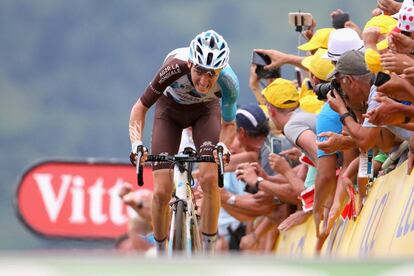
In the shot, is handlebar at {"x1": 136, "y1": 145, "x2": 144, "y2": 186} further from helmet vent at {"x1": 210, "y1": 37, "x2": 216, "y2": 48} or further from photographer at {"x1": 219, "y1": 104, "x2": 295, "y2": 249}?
photographer at {"x1": 219, "y1": 104, "x2": 295, "y2": 249}

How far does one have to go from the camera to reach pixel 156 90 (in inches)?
364

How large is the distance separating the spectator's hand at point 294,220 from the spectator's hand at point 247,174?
1.57ft

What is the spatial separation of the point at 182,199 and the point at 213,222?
2.44 ft

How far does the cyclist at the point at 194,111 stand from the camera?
29.3ft

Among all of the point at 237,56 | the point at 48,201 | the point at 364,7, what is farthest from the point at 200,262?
the point at 48,201

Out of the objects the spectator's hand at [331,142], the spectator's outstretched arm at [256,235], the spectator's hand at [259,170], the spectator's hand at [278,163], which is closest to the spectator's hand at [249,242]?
the spectator's outstretched arm at [256,235]

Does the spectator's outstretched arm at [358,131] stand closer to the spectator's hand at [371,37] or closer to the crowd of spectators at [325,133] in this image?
the crowd of spectators at [325,133]

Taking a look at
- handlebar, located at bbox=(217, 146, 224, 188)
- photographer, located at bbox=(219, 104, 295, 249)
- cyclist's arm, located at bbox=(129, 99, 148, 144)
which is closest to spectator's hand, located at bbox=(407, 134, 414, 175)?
handlebar, located at bbox=(217, 146, 224, 188)

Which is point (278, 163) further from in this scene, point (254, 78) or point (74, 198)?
point (74, 198)

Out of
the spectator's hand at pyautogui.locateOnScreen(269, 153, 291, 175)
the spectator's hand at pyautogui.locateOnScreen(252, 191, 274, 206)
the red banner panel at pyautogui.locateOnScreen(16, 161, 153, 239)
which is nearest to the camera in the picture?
the spectator's hand at pyautogui.locateOnScreen(269, 153, 291, 175)

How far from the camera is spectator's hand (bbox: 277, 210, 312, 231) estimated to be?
1054cm

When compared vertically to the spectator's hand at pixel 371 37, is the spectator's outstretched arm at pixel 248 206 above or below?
below

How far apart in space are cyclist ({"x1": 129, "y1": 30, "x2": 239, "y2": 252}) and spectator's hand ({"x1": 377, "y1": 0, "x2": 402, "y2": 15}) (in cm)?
113

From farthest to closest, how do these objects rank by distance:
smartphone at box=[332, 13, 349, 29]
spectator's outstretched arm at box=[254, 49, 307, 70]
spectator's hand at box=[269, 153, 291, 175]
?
A: 1. spectator's outstretched arm at box=[254, 49, 307, 70]
2. smartphone at box=[332, 13, 349, 29]
3. spectator's hand at box=[269, 153, 291, 175]
